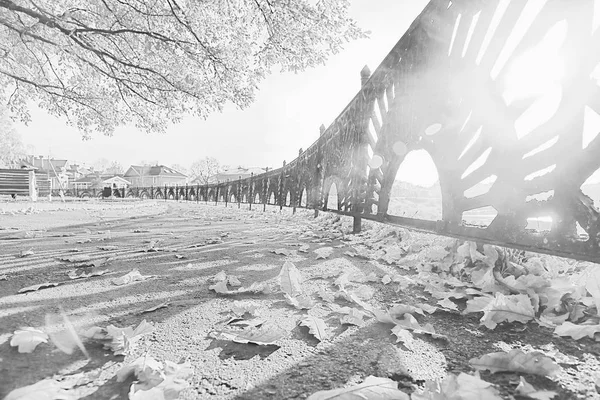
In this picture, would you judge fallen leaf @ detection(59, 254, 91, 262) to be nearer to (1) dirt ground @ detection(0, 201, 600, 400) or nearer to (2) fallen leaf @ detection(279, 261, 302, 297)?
(1) dirt ground @ detection(0, 201, 600, 400)

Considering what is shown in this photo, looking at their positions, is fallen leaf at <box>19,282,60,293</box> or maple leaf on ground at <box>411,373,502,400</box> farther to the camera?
fallen leaf at <box>19,282,60,293</box>

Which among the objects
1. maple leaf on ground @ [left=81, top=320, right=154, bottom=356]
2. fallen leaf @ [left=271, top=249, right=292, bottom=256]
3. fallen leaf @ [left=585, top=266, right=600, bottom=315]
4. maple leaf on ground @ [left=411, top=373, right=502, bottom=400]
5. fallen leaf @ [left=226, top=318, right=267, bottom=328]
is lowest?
fallen leaf @ [left=271, top=249, right=292, bottom=256]

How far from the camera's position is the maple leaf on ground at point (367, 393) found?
0.71m

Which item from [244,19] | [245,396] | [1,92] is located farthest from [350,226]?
[1,92]

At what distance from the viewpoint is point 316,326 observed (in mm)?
1173

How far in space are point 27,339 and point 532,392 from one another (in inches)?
58.9

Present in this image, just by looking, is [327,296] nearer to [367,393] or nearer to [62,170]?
[367,393]

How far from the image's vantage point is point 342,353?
100cm

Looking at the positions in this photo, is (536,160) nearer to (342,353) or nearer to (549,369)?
(549,369)

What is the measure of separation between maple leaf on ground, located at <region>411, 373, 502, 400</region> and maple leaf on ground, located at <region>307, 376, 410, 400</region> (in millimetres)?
43

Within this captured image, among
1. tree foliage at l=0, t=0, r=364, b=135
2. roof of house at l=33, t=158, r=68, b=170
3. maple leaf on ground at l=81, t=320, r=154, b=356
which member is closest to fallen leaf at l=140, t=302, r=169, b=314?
maple leaf on ground at l=81, t=320, r=154, b=356

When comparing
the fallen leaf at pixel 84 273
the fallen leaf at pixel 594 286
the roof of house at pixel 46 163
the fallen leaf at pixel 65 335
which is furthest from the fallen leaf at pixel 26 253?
the roof of house at pixel 46 163

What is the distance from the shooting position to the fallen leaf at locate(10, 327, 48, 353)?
0.97 m

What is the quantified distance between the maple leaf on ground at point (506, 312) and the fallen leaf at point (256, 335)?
81 cm
